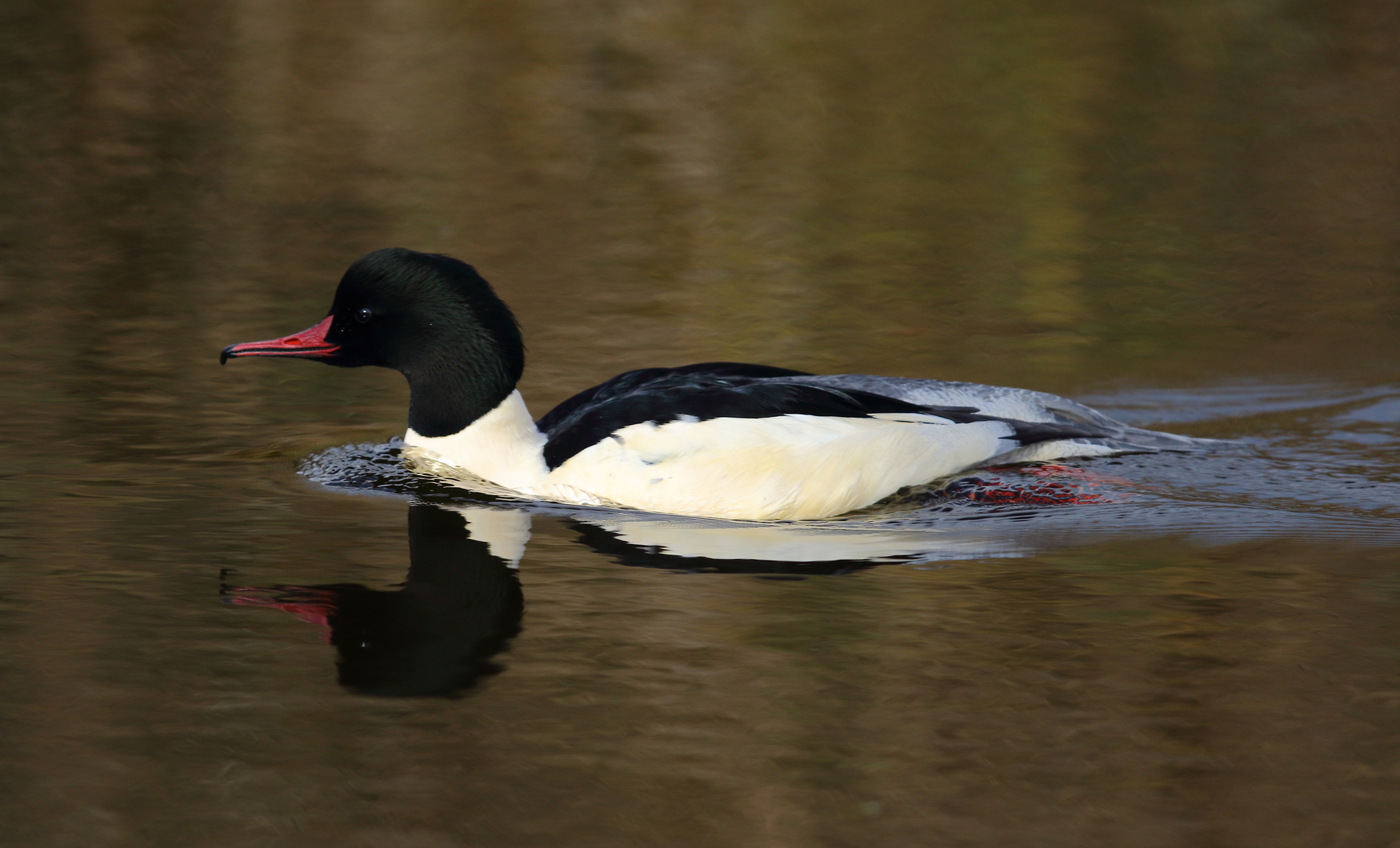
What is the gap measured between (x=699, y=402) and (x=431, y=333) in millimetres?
1345

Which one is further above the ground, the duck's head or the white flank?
the duck's head

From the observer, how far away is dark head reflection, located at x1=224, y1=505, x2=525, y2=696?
15.5 ft

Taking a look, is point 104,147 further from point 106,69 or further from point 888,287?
point 888,287

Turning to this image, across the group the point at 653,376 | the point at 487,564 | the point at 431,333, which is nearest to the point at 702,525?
the point at 653,376

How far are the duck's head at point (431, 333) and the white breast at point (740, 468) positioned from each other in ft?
2.00

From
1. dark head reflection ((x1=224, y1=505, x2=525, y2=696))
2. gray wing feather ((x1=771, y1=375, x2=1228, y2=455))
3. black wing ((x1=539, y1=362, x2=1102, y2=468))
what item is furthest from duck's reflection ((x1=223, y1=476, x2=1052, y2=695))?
gray wing feather ((x1=771, y1=375, x2=1228, y2=455))

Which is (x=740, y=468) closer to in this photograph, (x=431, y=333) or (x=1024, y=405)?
(x=431, y=333)

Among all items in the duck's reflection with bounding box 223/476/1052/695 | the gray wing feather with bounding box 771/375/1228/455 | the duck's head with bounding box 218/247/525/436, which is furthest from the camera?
the gray wing feather with bounding box 771/375/1228/455

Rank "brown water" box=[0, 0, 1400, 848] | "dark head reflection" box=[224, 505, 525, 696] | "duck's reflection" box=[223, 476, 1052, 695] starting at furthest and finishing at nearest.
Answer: "duck's reflection" box=[223, 476, 1052, 695] → "dark head reflection" box=[224, 505, 525, 696] → "brown water" box=[0, 0, 1400, 848]

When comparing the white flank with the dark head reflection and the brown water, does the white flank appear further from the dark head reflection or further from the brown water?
the dark head reflection

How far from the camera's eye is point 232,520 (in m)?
6.54

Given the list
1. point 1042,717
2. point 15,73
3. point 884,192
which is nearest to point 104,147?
point 15,73

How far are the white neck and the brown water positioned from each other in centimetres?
22

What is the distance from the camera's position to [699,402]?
671cm
